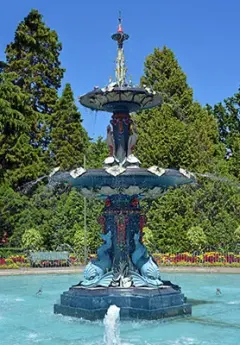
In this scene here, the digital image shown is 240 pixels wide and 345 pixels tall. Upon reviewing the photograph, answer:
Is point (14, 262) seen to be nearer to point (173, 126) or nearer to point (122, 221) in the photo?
point (173, 126)

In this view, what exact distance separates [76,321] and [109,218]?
2.61m

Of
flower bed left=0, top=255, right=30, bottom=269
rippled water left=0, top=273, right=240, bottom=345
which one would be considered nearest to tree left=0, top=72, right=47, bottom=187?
flower bed left=0, top=255, right=30, bottom=269

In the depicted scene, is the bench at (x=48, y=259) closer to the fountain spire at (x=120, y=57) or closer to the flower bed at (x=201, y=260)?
the flower bed at (x=201, y=260)

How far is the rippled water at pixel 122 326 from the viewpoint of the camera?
9.06 metres

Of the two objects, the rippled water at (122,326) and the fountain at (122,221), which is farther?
the fountain at (122,221)

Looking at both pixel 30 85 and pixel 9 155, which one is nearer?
pixel 9 155

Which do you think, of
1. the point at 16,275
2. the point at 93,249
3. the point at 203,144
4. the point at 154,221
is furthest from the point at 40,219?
the point at 203,144

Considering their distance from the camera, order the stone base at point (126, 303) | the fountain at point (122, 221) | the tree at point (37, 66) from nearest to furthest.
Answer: the stone base at point (126, 303), the fountain at point (122, 221), the tree at point (37, 66)

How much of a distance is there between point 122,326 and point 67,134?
29812 mm

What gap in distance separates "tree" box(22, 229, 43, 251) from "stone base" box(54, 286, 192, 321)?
655 inches

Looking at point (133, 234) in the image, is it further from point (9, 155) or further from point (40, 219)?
point (9, 155)

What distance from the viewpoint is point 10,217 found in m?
31.8

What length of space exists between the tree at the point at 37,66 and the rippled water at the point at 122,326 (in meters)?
26.2

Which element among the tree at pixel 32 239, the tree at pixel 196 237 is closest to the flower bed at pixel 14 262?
the tree at pixel 32 239
